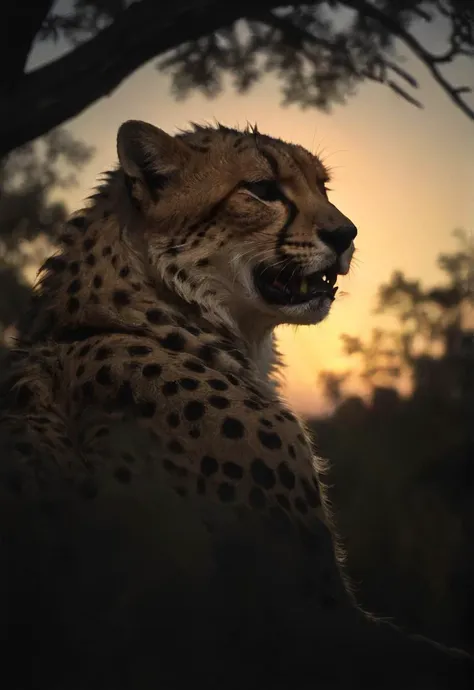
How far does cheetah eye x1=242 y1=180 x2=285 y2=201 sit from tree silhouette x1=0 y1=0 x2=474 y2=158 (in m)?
0.52

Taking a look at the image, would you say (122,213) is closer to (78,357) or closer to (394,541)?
(78,357)

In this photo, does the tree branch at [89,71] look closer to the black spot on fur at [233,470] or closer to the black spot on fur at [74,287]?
the black spot on fur at [74,287]

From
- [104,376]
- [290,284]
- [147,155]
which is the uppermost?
[147,155]

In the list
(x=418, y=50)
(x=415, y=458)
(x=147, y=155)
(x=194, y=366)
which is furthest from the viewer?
(x=415, y=458)

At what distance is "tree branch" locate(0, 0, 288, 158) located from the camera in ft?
8.13

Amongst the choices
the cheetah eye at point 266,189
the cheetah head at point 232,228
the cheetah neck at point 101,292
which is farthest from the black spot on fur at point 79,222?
the cheetah eye at point 266,189

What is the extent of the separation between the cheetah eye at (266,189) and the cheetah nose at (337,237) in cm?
14

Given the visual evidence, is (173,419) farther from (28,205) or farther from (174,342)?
(28,205)

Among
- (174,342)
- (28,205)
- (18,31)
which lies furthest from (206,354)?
(18,31)

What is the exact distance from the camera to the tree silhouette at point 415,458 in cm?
245

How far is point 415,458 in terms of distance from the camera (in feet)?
9.98

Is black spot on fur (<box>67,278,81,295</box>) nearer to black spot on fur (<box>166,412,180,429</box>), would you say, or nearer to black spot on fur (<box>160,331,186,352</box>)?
black spot on fur (<box>160,331,186,352</box>)

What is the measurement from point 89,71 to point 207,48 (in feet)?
1.18

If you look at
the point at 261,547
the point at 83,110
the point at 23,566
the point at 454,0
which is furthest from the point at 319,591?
the point at 454,0
